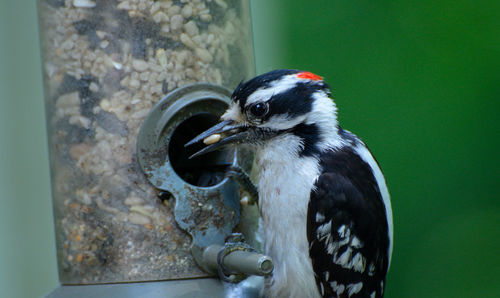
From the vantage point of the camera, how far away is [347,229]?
7.56 feet

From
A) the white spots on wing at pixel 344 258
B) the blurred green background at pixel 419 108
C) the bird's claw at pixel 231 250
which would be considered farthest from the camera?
the blurred green background at pixel 419 108

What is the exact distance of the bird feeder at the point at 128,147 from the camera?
2.22 meters

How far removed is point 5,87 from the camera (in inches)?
163

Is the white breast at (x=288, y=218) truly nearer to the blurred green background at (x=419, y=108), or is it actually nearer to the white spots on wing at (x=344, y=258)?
the white spots on wing at (x=344, y=258)

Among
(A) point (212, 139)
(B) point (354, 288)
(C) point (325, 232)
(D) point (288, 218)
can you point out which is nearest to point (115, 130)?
(A) point (212, 139)

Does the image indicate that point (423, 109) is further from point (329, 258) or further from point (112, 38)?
point (112, 38)

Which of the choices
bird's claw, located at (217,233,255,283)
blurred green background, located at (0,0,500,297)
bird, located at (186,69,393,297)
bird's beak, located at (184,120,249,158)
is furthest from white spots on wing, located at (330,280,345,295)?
blurred green background, located at (0,0,500,297)

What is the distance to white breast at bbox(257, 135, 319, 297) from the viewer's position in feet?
7.34

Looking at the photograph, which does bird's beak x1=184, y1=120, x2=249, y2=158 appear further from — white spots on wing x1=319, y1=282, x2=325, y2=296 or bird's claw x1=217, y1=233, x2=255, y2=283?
white spots on wing x1=319, y1=282, x2=325, y2=296

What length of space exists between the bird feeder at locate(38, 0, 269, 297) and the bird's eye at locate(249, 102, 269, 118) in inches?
7.0

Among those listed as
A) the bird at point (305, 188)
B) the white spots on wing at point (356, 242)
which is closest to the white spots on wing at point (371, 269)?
the bird at point (305, 188)

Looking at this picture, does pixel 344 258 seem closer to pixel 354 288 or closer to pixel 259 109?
pixel 354 288

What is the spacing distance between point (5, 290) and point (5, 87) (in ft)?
4.42

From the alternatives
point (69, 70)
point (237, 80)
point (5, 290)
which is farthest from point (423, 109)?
point (5, 290)
